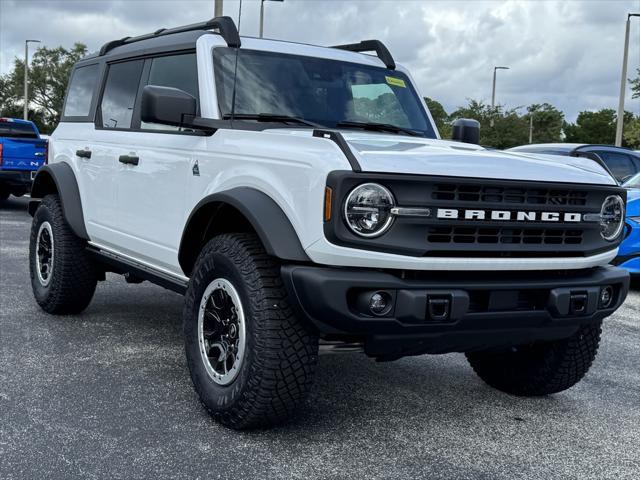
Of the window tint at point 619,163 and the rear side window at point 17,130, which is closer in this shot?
the window tint at point 619,163

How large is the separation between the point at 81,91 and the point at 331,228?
3767 mm

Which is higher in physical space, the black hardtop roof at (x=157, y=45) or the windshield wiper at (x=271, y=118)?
the black hardtop roof at (x=157, y=45)

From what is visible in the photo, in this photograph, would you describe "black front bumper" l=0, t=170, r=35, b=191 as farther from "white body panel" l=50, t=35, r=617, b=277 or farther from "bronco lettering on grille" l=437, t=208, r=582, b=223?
"bronco lettering on grille" l=437, t=208, r=582, b=223

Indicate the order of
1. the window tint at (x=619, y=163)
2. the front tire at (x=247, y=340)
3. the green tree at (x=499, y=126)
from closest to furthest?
the front tire at (x=247, y=340)
the window tint at (x=619, y=163)
the green tree at (x=499, y=126)

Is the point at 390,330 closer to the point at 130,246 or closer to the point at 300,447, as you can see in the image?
the point at 300,447

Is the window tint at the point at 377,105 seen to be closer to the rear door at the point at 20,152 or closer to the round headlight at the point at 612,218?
the round headlight at the point at 612,218

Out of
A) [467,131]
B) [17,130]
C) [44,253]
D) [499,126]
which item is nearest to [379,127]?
[467,131]

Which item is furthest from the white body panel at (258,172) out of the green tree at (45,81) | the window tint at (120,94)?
the green tree at (45,81)

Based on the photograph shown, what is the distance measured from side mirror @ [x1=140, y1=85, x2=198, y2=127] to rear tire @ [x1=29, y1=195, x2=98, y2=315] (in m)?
2.01

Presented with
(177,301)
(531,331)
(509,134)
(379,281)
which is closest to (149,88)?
(379,281)

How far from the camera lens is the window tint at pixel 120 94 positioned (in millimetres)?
5328

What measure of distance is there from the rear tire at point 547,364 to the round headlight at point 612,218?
0.50 meters

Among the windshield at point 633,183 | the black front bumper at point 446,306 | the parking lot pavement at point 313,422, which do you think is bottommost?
the parking lot pavement at point 313,422

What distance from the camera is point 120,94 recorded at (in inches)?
218
